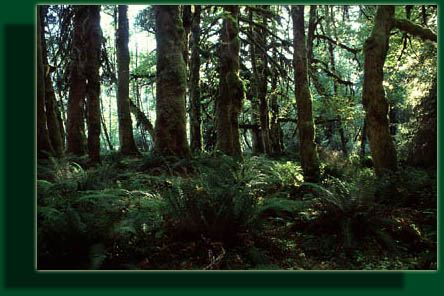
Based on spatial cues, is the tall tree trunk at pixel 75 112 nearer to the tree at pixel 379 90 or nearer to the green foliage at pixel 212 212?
the green foliage at pixel 212 212

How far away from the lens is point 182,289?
3.04m

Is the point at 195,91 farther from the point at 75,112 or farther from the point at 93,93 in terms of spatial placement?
the point at 93,93

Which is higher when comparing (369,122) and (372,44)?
(372,44)

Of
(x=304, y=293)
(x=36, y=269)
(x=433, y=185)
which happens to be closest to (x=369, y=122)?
(x=433, y=185)

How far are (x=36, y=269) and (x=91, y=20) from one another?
6789 mm

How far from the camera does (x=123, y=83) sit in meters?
10.9

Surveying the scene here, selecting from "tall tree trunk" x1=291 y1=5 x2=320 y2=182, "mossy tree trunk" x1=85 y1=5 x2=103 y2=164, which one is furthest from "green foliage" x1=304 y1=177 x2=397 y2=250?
"mossy tree trunk" x1=85 y1=5 x2=103 y2=164

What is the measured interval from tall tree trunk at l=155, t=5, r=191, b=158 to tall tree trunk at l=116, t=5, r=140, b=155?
11.6 ft

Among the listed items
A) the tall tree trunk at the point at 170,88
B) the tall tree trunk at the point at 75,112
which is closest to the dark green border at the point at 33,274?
the tall tree trunk at the point at 170,88

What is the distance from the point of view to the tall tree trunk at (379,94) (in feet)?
19.8

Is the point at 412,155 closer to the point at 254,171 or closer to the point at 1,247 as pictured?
the point at 254,171

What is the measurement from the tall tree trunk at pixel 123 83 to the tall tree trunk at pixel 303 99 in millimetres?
5356

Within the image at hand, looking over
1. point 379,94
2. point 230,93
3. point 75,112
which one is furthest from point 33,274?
point 75,112

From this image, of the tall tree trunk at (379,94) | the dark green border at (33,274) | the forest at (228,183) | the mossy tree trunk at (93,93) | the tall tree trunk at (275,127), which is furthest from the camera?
the tall tree trunk at (275,127)
